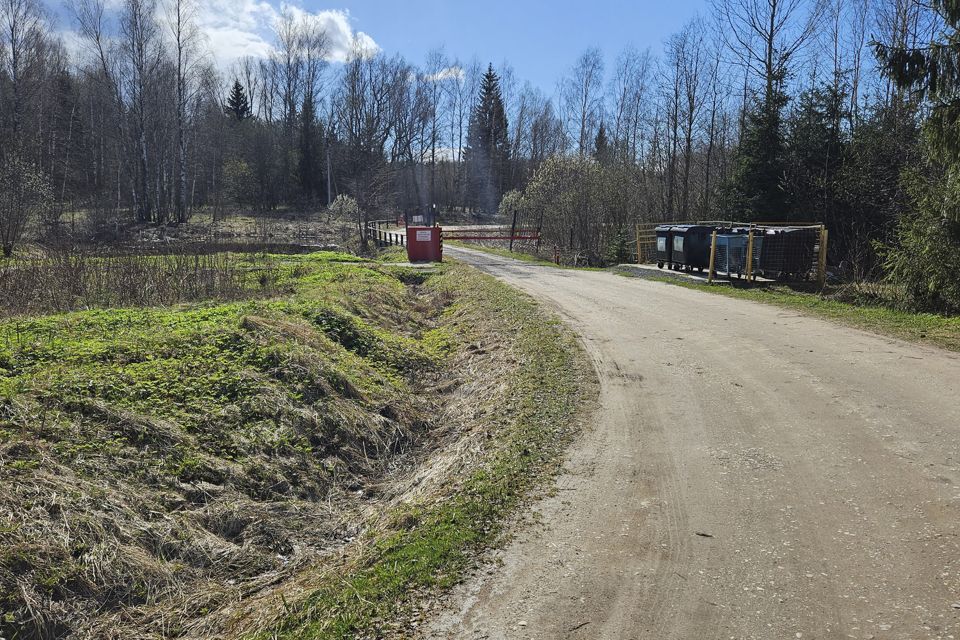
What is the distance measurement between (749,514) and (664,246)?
18.3 metres

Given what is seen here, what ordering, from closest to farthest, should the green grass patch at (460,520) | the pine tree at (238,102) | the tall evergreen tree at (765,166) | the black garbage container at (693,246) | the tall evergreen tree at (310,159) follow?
1. the green grass patch at (460,520)
2. the black garbage container at (693,246)
3. the tall evergreen tree at (765,166)
4. the tall evergreen tree at (310,159)
5. the pine tree at (238,102)

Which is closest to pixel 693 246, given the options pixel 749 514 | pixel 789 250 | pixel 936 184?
pixel 789 250

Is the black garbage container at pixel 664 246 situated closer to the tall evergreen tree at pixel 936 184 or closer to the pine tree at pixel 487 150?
the tall evergreen tree at pixel 936 184

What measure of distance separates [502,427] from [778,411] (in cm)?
289

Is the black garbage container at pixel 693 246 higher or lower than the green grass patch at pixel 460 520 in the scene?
higher

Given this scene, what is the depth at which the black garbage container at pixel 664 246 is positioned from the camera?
70.3ft

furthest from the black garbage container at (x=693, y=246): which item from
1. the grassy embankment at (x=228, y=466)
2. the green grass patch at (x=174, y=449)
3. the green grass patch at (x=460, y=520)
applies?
the green grass patch at (x=174, y=449)

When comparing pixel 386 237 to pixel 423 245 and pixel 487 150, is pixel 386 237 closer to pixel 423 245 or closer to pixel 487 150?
pixel 423 245

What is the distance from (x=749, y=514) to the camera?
14.5ft

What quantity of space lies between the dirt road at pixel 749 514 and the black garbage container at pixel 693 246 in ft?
38.5

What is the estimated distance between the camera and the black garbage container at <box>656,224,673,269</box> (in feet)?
70.3

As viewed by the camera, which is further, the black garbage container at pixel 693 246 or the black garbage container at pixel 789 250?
the black garbage container at pixel 693 246

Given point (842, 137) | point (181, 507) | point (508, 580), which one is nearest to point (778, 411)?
point (508, 580)

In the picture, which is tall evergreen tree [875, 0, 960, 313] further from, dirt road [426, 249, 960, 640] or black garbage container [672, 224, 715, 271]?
black garbage container [672, 224, 715, 271]
